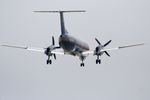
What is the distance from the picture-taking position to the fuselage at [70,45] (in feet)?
234

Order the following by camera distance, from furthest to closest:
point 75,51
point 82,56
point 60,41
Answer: point 82,56 → point 75,51 → point 60,41

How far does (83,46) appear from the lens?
8056cm

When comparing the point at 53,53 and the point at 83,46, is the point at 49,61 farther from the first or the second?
the point at 83,46

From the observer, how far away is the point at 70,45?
237 feet

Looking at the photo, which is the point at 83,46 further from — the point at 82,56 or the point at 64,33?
the point at 64,33

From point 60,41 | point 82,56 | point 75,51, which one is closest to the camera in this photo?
point 60,41

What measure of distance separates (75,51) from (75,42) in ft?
6.37

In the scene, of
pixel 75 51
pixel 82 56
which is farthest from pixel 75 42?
pixel 82 56

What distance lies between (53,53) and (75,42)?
446cm

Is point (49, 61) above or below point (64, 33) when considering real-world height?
below

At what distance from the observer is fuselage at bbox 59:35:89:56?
7119 centimetres

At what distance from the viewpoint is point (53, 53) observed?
7269 centimetres

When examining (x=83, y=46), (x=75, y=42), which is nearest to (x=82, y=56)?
(x=83, y=46)

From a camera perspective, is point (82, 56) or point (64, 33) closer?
point (64, 33)
